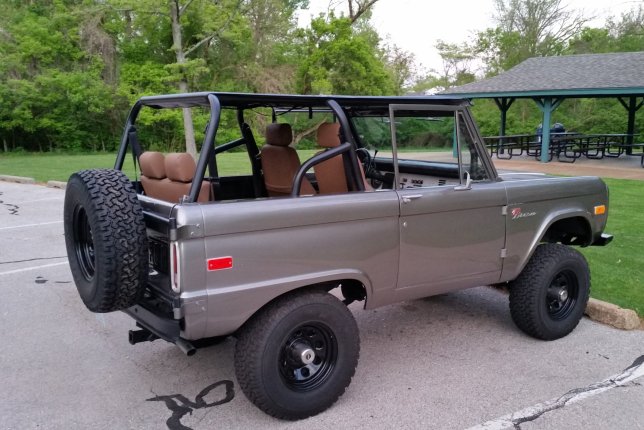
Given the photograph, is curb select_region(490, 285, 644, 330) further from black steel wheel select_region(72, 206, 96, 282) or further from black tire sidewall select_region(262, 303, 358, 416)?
black steel wheel select_region(72, 206, 96, 282)

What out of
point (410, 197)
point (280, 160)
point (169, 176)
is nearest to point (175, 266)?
point (169, 176)

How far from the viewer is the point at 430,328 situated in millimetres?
4738

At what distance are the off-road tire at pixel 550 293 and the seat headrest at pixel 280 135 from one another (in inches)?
84.8

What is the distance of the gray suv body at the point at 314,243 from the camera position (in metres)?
2.96

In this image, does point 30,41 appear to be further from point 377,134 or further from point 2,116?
point 377,134

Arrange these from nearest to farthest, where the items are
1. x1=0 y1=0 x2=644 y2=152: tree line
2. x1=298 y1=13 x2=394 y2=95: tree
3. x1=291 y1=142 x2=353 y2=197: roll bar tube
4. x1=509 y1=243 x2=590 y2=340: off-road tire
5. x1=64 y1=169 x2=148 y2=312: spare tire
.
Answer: x1=64 y1=169 x2=148 y2=312: spare tire
x1=291 y1=142 x2=353 y2=197: roll bar tube
x1=509 y1=243 x2=590 y2=340: off-road tire
x1=0 y1=0 x2=644 y2=152: tree line
x1=298 y1=13 x2=394 y2=95: tree

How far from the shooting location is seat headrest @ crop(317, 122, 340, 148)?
3787 millimetres

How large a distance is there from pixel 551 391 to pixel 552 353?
0.64m

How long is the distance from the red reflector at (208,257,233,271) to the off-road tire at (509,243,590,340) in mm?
2513

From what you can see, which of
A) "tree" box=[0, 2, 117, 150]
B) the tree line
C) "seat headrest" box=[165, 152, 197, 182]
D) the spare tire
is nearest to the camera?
the spare tire

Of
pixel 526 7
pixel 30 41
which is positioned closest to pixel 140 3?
pixel 30 41

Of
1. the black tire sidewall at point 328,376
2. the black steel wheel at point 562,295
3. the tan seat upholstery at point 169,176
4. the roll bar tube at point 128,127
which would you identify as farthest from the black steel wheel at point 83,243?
the black steel wheel at point 562,295

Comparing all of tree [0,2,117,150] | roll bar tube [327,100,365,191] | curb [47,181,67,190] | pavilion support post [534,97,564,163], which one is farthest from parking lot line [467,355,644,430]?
tree [0,2,117,150]

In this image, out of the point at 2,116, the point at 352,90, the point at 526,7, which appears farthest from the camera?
the point at 526,7
